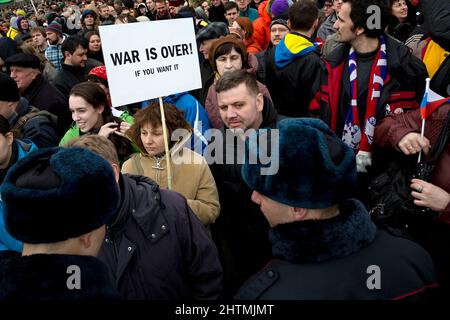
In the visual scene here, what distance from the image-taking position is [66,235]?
1.36 m

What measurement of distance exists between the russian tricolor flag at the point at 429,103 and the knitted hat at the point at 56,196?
71.5 inches

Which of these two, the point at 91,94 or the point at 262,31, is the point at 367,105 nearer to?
the point at 91,94

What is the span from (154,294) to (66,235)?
74 cm

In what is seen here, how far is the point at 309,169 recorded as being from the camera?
140 centimetres

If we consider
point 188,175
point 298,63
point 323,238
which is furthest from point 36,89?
point 323,238

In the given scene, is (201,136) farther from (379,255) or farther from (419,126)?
(379,255)

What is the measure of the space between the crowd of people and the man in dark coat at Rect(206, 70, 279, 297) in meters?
0.01

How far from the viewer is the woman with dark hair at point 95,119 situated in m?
3.38

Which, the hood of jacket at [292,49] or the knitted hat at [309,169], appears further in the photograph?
the hood of jacket at [292,49]

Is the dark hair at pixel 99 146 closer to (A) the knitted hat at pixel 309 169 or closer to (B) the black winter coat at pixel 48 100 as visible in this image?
(A) the knitted hat at pixel 309 169

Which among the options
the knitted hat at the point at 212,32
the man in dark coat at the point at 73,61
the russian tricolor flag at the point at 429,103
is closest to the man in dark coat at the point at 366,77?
the russian tricolor flag at the point at 429,103

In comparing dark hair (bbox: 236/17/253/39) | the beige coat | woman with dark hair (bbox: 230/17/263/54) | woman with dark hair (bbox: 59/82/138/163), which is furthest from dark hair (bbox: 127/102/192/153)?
dark hair (bbox: 236/17/253/39)

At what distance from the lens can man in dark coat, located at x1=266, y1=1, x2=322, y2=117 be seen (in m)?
4.32

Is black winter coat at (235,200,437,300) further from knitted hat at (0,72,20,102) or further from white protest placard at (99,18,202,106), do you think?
knitted hat at (0,72,20,102)
